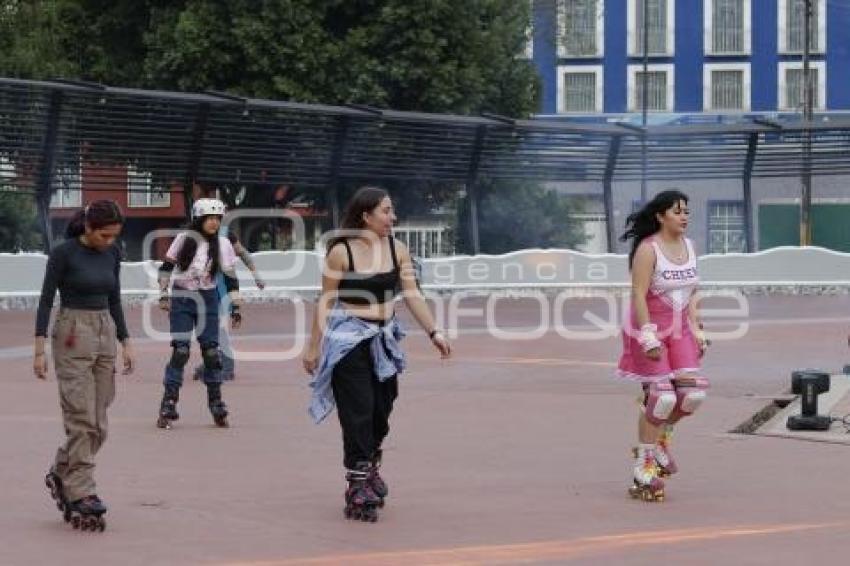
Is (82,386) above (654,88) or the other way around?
the other way around

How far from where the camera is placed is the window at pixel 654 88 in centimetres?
6531

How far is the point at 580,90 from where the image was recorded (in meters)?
66.1

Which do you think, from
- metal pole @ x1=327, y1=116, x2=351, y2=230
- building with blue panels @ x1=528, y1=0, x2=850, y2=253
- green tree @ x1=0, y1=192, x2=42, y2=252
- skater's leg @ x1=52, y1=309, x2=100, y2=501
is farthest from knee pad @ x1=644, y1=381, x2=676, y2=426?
building with blue panels @ x1=528, y1=0, x2=850, y2=253

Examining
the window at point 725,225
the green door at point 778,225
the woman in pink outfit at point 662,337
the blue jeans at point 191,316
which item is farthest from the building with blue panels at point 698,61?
the woman in pink outfit at point 662,337

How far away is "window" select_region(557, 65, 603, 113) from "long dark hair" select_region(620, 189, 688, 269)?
5528 centimetres

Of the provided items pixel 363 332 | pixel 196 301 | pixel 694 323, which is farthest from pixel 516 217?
pixel 363 332

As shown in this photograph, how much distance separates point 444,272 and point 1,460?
20.5 metres

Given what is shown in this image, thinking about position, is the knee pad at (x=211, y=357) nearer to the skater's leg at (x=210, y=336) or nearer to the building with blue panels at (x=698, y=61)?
the skater's leg at (x=210, y=336)

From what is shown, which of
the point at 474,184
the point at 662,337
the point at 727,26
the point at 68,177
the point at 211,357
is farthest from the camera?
the point at 727,26

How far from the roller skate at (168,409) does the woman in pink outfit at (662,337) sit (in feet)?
14.1

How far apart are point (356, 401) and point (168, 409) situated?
14.0ft

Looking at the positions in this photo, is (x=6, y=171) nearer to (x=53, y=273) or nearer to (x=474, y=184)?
(x=474, y=184)

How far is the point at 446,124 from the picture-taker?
106ft

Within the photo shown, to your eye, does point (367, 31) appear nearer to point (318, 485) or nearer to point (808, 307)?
point (808, 307)
